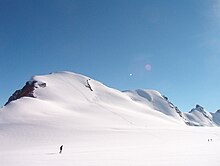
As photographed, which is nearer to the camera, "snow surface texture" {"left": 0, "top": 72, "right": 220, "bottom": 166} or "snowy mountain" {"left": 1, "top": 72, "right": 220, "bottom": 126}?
"snow surface texture" {"left": 0, "top": 72, "right": 220, "bottom": 166}

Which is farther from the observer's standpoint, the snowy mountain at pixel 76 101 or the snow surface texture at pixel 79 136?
the snowy mountain at pixel 76 101

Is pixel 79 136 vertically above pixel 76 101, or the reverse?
pixel 76 101

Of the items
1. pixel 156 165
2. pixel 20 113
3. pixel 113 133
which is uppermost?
pixel 20 113

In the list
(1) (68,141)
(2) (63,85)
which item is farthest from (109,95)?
(1) (68,141)

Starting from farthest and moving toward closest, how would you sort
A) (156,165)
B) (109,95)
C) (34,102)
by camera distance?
(109,95), (34,102), (156,165)

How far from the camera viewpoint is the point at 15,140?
50969 mm

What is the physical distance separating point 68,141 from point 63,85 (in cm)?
7572

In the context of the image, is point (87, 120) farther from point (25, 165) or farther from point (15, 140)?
point (25, 165)

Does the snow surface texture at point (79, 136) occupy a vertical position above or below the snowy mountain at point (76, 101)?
below

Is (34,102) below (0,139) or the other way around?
the other way around

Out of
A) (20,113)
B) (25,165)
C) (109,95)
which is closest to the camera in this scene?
(25,165)

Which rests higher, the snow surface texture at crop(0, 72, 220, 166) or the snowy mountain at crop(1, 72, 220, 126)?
the snowy mountain at crop(1, 72, 220, 126)

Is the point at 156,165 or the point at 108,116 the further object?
the point at 108,116

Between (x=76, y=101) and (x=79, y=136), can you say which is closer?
(x=79, y=136)
